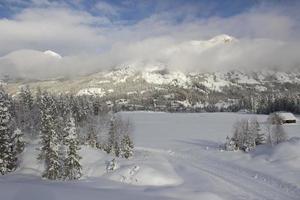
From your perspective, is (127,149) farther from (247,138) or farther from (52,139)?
(247,138)

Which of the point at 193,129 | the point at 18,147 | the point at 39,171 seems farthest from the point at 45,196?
the point at 193,129

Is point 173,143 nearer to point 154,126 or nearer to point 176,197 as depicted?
point 154,126

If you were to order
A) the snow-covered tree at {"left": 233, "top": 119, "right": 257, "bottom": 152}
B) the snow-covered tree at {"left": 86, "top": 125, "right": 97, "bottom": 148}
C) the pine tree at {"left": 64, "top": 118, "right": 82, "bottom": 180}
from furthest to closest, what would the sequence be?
the snow-covered tree at {"left": 86, "top": 125, "right": 97, "bottom": 148} < the snow-covered tree at {"left": 233, "top": 119, "right": 257, "bottom": 152} < the pine tree at {"left": 64, "top": 118, "right": 82, "bottom": 180}

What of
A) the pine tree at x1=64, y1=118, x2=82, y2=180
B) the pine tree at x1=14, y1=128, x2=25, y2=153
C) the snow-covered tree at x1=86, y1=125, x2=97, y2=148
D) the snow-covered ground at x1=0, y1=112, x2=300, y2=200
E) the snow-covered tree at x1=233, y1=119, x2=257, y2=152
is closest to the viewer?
the snow-covered ground at x1=0, y1=112, x2=300, y2=200

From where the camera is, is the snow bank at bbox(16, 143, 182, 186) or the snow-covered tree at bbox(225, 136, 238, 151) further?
the snow-covered tree at bbox(225, 136, 238, 151)

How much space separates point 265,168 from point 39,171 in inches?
1246

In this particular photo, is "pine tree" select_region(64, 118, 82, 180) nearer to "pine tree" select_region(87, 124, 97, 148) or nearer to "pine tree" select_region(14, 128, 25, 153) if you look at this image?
"pine tree" select_region(14, 128, 25, 153)

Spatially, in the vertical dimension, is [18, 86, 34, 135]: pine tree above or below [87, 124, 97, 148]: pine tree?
above

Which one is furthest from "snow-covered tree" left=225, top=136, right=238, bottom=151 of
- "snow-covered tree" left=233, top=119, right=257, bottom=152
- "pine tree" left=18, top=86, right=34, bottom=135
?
"pine tree" left=18, top=86, right=34, bottom=135

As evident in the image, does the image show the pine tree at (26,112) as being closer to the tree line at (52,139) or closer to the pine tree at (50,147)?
the tree line at (52,139)

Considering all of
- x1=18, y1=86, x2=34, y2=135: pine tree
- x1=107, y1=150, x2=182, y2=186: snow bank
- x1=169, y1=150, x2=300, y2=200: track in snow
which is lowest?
x1=169, y1=150, x2=300, y2=200: track in snow

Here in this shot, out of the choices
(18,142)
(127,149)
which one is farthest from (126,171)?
(18,142)

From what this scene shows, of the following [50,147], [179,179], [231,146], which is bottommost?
[179,179]

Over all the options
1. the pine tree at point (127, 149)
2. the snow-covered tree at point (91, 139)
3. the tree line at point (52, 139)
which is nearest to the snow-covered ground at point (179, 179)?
the tree line at point (52, 139)
